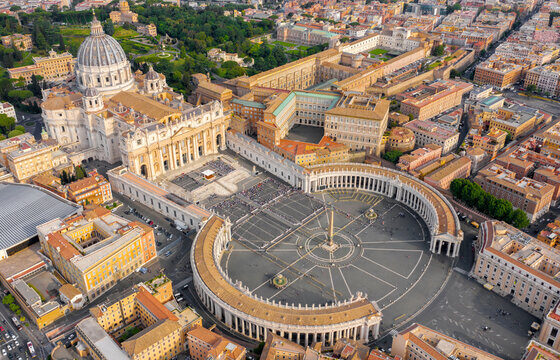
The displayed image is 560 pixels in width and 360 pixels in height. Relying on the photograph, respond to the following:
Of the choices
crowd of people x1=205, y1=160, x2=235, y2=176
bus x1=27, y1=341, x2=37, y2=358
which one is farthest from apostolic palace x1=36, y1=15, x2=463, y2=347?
bus x1=27, y1=341, x2=37, y2=358

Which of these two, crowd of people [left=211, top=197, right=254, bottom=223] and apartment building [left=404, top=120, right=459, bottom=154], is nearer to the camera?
crowd of people [left=211, top=197, right=254, bottom=223]

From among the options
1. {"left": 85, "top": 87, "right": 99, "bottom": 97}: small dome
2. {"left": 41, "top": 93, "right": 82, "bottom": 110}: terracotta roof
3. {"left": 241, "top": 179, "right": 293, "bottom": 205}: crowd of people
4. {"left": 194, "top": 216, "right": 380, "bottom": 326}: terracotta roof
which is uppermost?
{"left": 85, "top": 87, "right": 99, "bottom": 97}: small dome

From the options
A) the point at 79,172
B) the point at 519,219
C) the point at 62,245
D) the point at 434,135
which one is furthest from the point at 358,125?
the point at 62,245

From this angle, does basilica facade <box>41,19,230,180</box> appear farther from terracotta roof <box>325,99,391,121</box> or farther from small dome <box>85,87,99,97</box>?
terracotta roof <box>325,99,391,121</box>

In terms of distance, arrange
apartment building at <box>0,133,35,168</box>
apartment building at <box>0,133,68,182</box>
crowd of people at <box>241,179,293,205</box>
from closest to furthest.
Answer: apartment building at <box>0,133,68,182</box>, crowd of people at <box>241,179,293,205</box>, apartment building at <box>0,133,35,168</box>

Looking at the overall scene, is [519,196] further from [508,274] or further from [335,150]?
[335,150]

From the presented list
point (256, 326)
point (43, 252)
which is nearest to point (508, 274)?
point (256, 326)
